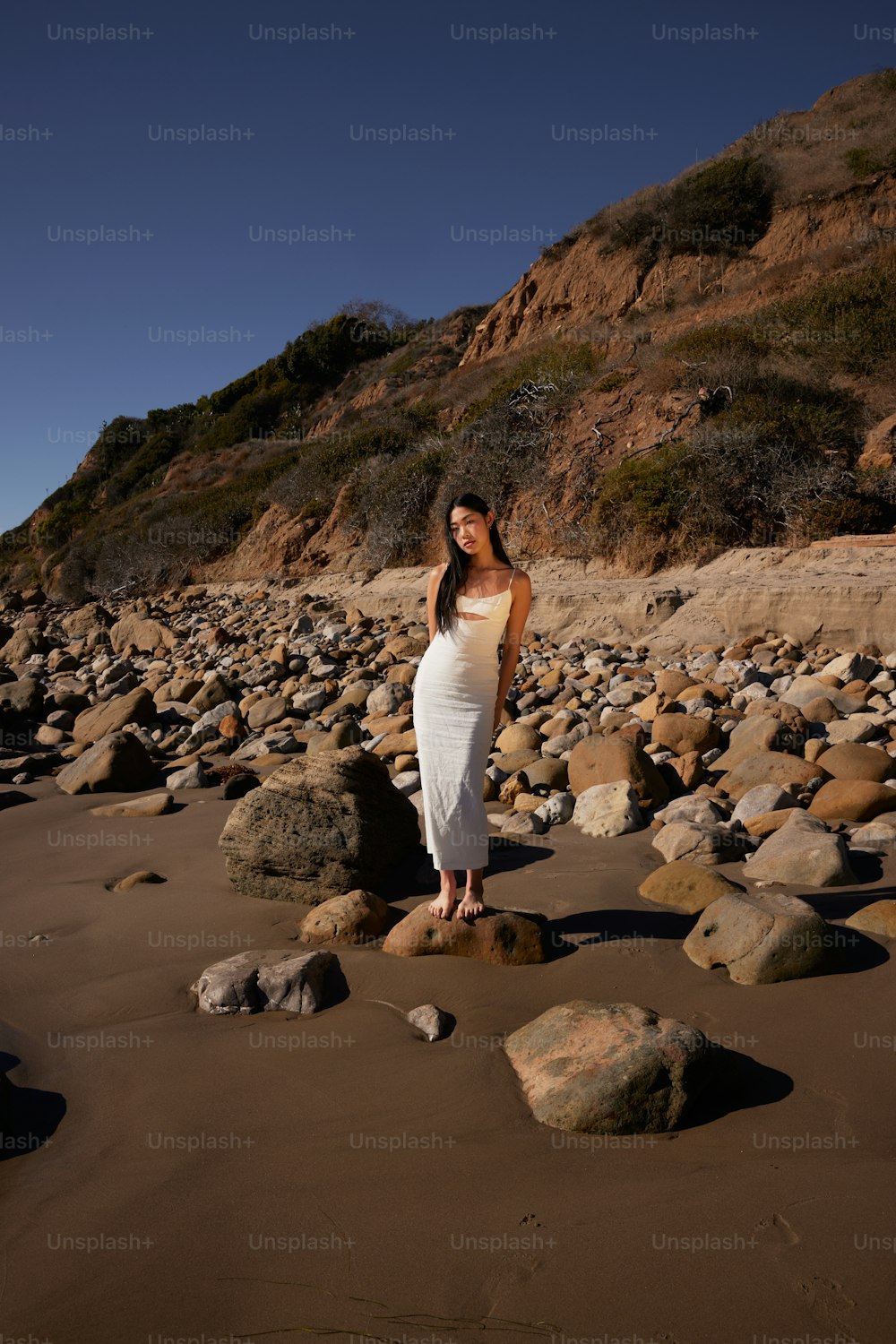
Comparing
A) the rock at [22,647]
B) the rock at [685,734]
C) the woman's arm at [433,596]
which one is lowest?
the rock at [685,734]

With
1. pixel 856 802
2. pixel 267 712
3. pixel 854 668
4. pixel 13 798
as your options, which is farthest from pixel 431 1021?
pixel 267 712

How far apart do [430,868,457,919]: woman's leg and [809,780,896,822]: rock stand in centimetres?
228

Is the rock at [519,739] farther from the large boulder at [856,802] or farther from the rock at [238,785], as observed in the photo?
the large boulder at [856,802]

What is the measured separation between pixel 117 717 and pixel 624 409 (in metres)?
9.42

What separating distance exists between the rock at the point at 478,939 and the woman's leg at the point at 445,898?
1.9 inches

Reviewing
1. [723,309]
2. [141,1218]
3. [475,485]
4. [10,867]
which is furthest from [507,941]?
[723,309]

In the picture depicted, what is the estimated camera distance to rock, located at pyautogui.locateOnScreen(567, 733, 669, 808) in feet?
16.9

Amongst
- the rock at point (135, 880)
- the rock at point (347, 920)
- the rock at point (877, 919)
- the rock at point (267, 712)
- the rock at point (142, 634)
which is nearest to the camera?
the rock at point (877, 919)

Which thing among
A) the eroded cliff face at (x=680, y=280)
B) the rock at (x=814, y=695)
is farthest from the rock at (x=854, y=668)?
the eroded cliff face at (x=680, y=280)

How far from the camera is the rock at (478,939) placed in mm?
3410

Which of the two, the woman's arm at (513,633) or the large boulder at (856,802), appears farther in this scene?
the large boulder at (856,802)

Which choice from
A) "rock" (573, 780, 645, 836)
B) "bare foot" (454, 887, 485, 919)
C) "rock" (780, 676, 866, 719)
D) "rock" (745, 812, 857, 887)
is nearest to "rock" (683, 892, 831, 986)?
"rock" (745, 812, 857, 887)

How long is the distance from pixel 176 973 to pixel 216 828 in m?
2.00

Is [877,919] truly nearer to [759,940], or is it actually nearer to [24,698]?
[759,940]
